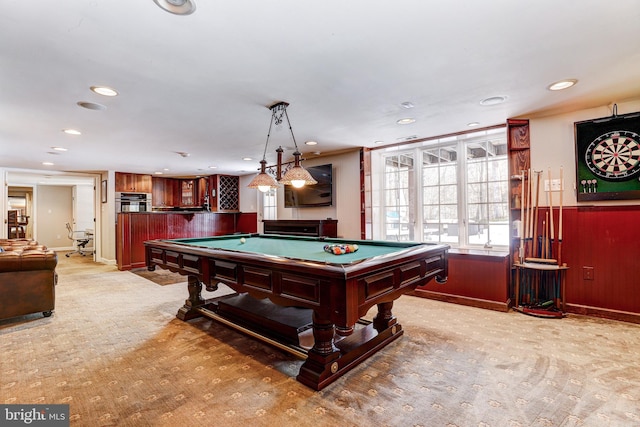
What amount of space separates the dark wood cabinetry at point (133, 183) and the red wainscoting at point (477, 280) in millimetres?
7333

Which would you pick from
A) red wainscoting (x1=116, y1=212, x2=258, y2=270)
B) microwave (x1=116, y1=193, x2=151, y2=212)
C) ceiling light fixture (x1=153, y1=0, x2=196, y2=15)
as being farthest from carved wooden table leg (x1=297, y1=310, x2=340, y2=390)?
microwave (x1=116, y1=193, x2=151, y2=212)

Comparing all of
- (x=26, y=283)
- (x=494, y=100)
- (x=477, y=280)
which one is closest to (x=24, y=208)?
(x=26, y=283)

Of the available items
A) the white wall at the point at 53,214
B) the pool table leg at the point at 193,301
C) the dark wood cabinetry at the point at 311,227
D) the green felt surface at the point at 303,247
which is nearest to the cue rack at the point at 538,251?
the green felt surface at the point at 303,247

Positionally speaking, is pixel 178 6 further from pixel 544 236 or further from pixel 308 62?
pixel 544 236

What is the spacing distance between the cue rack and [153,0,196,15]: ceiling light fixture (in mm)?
3655

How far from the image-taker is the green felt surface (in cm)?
230

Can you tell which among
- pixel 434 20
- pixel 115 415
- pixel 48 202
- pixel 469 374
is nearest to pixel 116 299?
pixel 115 415

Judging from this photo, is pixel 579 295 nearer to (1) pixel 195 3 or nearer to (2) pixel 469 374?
(2) pixel 469 374

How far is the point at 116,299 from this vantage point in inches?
163

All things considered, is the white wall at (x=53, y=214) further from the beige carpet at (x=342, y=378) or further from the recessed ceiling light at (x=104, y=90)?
the recessed ceiling light at (x=104, y=90)

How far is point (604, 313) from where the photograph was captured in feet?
10.4

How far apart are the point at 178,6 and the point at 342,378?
2427mm

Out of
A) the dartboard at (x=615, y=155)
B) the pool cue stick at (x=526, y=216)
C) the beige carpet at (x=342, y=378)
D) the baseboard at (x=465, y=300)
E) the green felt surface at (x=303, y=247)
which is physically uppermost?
the dartboard at (x=615, y=155)

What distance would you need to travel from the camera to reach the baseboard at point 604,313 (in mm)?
3053
